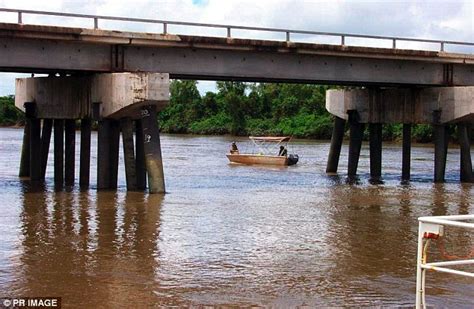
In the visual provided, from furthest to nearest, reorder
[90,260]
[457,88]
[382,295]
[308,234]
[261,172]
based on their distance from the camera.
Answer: [261,172]
[457,88]
[308,234]
[90,260]
[382,295]

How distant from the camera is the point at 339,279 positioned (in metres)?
14.4

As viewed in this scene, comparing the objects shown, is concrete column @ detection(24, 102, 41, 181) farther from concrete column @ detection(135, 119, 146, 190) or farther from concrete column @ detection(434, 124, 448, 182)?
concrete column @ detection(434, 124, 448, 182)

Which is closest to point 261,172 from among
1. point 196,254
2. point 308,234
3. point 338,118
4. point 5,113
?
point 338,118

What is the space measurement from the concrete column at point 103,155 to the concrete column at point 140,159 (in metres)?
1.21

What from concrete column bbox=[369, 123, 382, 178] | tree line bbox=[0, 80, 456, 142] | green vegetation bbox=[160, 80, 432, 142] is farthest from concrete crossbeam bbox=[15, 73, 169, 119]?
green vegetation bbox=[160, 80, 432, 142]

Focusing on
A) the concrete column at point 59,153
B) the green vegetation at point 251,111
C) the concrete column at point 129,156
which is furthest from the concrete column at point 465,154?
the green vegetation at point 251,111

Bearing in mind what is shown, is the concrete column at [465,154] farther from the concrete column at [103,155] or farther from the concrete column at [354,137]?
the concrete column at [103,155]

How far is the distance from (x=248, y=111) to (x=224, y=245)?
106 metres

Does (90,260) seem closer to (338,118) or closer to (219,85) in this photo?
(338,118)

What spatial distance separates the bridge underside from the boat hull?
1384 centimetres

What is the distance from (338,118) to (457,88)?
6821 millimetres

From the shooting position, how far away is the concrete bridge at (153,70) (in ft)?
92.7

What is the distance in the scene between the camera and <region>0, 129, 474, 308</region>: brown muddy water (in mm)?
13156

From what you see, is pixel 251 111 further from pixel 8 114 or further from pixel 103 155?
pixel 103 155
